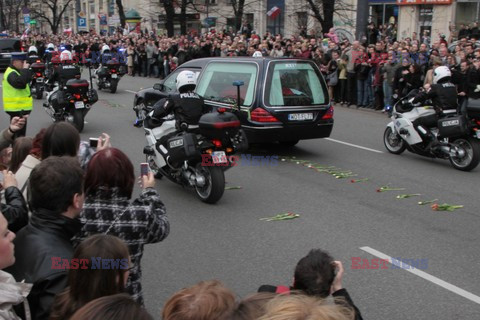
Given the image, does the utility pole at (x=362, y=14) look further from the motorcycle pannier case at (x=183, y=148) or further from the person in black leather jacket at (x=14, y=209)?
the person in black leather jacket at (x=14, y=209)

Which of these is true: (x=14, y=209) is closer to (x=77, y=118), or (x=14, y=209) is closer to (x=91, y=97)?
(x=77, y=118)

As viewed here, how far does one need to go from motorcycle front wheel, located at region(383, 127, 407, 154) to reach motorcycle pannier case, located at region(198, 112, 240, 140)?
13.9 feet

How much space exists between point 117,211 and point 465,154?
754cm

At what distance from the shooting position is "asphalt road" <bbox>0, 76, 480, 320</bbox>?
197 inches

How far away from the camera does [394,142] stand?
1096 cm

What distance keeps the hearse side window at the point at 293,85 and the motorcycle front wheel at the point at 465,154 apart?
7.91 ft

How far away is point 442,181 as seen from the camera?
29.2ft

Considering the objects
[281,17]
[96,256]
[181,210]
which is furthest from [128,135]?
[281,17]

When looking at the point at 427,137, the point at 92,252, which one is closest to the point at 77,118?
the point at 427,137

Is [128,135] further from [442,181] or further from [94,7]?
[94,7]

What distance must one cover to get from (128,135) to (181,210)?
5.87m

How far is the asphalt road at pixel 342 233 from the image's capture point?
5.02 m

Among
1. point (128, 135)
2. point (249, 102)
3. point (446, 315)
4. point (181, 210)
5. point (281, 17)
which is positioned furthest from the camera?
point (281, 17)

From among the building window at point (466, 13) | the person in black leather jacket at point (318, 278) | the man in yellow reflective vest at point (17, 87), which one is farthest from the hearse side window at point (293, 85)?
the building window at point (466, 13)
